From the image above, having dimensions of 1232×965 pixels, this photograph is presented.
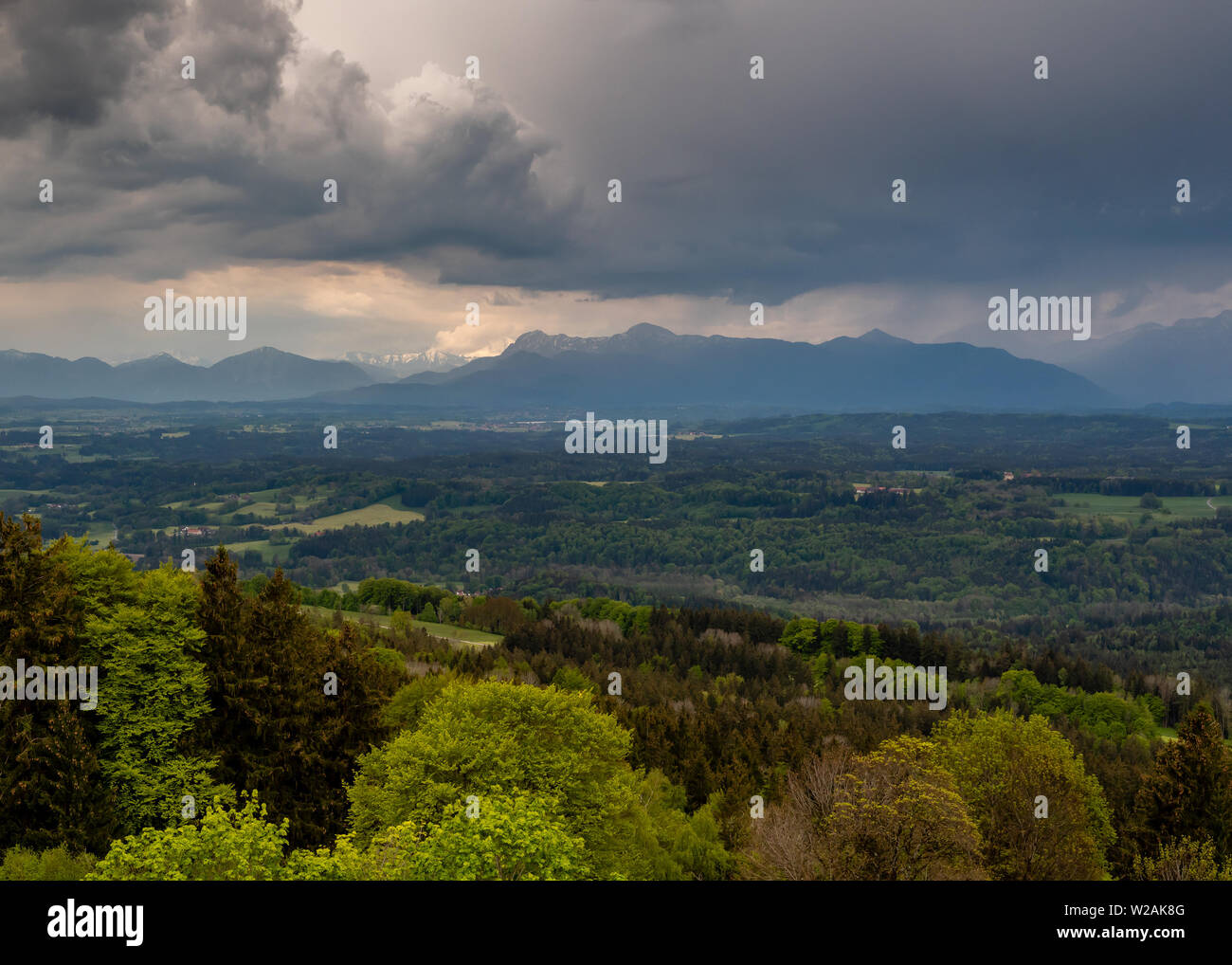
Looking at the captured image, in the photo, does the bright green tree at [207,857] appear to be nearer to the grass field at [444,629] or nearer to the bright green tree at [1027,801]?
the bright green tree at [1027,801]

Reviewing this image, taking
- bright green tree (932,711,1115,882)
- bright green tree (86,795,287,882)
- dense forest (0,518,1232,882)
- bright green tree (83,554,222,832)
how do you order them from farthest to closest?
bright green tree (83,554,222,832), bright green tree (932,711,1115,882), dense forest (0,518,1232,882), bright green tree (86,795,287,882)

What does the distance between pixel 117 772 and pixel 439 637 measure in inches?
4420

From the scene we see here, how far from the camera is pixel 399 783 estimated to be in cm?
3838

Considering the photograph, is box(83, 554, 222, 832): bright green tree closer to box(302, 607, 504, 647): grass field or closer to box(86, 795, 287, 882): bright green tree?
box(86, 795, 287, 882): bright green tree

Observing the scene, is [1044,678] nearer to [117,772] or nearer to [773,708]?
[773,708]

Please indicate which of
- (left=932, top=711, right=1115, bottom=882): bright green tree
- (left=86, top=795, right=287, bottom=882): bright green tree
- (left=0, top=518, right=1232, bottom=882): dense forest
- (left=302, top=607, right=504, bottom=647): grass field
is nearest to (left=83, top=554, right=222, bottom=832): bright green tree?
(left=0, top=518, right=1232, bottom=882): dense forest

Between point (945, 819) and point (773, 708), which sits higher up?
point (945, 819)

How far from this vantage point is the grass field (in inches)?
6186

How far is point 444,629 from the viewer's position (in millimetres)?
171750

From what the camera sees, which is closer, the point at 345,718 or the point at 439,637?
the point at 345,718

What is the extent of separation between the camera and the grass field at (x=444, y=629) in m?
157

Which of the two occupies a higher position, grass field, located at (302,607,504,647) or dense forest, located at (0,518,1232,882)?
dense forest, located at (0,518,1232,882)
